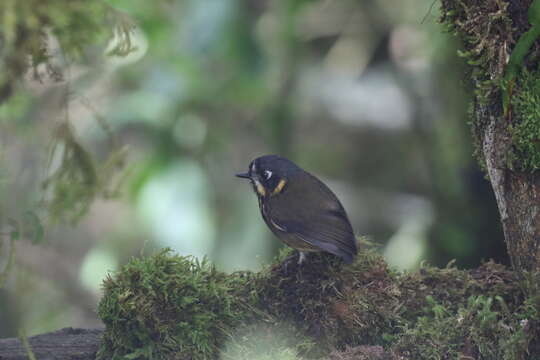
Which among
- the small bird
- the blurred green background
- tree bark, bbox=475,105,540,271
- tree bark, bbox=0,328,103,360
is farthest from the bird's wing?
the blurred green background

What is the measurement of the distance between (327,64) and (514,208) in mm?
4147

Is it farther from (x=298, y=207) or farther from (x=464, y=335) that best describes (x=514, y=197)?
(x=298, y=207)

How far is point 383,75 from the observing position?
6570 mm

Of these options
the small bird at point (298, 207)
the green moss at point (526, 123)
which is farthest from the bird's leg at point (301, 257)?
the green moss at point (526, 123)

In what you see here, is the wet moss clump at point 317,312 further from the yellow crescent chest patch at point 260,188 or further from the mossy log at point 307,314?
the yellow crescent chest patch at point 260,188

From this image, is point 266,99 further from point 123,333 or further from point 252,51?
point 123,333

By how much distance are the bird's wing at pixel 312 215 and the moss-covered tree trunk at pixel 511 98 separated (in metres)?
0.69

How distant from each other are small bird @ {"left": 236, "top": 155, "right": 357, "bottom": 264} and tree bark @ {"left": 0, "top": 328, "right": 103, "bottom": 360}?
892mm

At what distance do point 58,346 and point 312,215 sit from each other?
50.4 inches

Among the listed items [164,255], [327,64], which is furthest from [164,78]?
[164,255]

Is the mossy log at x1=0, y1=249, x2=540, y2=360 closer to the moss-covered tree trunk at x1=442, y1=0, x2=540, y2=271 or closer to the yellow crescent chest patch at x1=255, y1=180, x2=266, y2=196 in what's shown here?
the moss-covered tree trunk at x1=442, y1=0, x2=540, y2=271

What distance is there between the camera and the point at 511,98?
2.56 metres

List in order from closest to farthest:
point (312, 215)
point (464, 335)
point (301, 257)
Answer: point (464, 335)
point (301, 257)
point (312, 215)

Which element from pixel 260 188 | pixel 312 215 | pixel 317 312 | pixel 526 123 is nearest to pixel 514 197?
pixel 526 123
